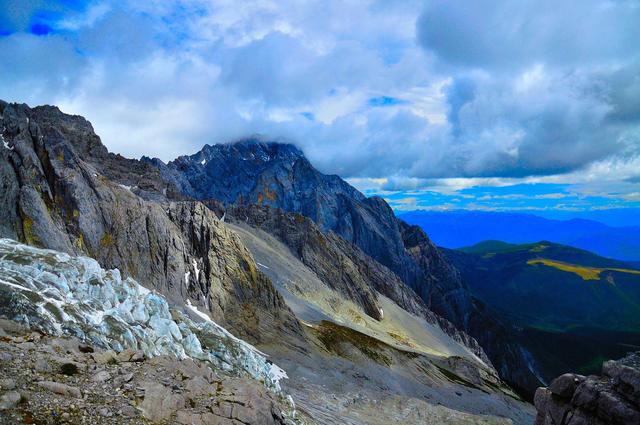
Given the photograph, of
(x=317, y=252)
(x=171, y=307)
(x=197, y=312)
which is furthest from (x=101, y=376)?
(x=317, y=252)

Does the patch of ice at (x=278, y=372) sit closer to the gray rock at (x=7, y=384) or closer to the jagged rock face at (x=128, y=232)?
the jagged rock face at (x=128, y=232)

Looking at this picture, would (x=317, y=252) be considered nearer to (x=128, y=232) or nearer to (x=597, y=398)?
(x=128, y=232)

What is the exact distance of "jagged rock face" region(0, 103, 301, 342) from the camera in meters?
65.9

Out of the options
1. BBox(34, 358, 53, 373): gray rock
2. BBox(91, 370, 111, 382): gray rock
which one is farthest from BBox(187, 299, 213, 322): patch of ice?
BBox(34, 358, 53, 373): gray rock

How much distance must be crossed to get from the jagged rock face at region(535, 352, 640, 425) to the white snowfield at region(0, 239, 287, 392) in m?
34.4

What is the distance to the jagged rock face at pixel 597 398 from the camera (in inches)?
1044

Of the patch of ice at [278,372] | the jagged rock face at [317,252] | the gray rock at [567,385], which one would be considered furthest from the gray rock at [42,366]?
the jagged rock face at [317,252]

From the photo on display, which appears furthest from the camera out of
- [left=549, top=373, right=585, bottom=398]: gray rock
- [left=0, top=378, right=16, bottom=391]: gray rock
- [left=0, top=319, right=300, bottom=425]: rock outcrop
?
[left=549, top=373, right=585, bottom=398]: gray rock

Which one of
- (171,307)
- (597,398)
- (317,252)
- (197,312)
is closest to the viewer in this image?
(597,398)

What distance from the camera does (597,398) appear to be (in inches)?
1104

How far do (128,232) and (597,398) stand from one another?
238 ft

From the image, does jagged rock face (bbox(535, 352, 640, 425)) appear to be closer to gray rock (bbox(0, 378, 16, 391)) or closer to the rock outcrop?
the rock outcrop

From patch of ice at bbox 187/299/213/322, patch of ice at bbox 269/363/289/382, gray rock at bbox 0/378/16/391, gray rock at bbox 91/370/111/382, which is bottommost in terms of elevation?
patch of ice at bbox 269/363/289/382

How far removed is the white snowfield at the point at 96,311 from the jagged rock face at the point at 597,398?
34427 mm
